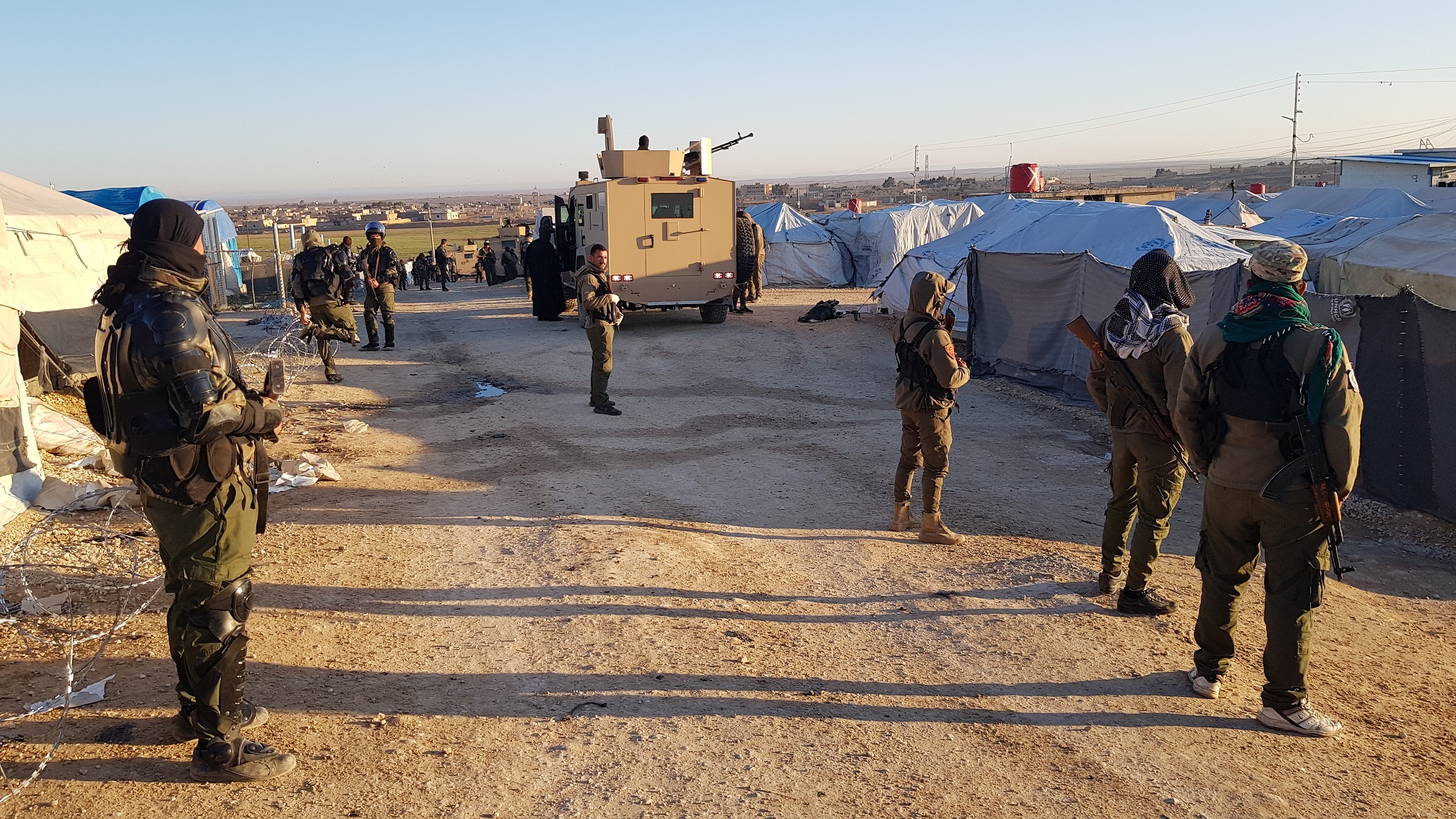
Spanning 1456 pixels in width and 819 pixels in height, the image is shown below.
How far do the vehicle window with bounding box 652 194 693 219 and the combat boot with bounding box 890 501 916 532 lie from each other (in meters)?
11.1

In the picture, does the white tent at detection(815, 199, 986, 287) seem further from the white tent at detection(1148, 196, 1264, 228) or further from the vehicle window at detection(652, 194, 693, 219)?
the vehicle window at detection(652, 194, 693, 219)

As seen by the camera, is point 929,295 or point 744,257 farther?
point 744,257

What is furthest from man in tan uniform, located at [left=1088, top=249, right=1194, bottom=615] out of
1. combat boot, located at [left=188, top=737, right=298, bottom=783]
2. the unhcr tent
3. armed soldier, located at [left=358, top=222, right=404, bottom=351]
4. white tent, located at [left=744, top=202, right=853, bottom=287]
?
white tent, located at [left=744, top=202, right=853, bottom=287]

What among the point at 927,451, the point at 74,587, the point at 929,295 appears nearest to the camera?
the point at 74,587

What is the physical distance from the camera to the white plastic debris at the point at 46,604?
15.1 ft

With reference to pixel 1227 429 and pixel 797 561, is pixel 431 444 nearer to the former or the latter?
pixel 797 561

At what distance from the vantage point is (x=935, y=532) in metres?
6.19

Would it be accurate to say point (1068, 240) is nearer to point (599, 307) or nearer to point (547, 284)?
point (599, 307)

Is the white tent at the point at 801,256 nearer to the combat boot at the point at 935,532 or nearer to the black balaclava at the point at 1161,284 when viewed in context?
the combat boot at the point at 935,532

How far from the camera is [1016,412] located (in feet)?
35.3

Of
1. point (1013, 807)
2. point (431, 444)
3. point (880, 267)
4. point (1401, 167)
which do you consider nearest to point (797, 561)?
point (1013, 807)

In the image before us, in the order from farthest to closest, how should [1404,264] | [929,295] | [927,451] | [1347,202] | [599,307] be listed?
[1347,202]
[1404,264]
[599,307]
[927,451]
[929,295]

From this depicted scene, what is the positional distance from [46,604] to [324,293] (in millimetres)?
7279

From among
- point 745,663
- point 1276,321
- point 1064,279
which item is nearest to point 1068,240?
point 1064,279
